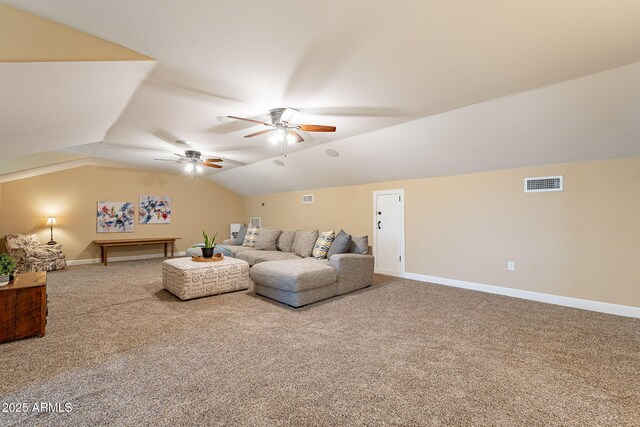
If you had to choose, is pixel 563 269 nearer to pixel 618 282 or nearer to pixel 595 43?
pixel 618 282

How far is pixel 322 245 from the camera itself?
16.9 feet

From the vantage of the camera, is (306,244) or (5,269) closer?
(5,269)

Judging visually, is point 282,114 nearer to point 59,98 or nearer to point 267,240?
point 59,98

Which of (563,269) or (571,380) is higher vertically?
(563,269)

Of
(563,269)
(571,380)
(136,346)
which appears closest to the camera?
(571,380)

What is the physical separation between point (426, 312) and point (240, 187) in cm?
693

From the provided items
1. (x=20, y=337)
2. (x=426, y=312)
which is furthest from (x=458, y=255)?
(x=20, y=337)

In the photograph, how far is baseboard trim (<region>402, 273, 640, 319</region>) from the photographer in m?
3.43

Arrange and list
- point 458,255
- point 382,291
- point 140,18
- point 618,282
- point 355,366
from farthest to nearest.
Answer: point 458,255 < point 382,291 < point 618,282 < point 355,366 < point 140,18

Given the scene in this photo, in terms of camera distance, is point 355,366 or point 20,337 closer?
point 355,366

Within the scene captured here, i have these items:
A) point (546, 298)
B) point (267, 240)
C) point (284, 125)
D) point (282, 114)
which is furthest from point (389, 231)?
point (282, 114)

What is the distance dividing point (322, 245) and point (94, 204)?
20.0 feet

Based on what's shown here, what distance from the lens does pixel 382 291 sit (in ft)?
14.8

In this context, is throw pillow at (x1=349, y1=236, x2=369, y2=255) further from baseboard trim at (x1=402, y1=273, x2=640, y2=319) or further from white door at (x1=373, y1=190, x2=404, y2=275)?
baseboard trim at (x1=402, y1=273, x2=640, y2=319)
